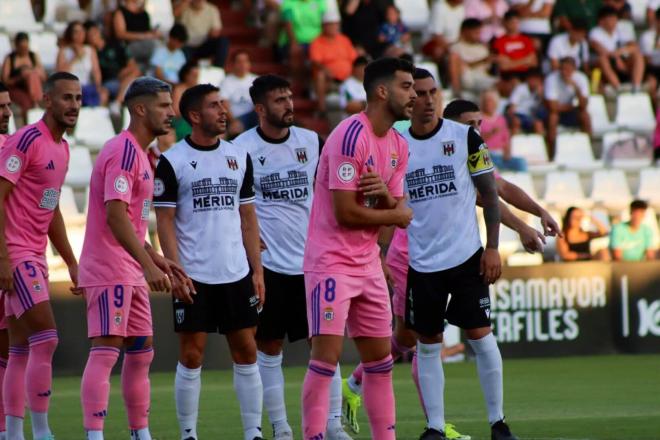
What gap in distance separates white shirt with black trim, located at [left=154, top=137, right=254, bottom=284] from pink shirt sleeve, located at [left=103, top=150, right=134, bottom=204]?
72cm

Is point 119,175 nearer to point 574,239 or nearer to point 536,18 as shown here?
point 574,239

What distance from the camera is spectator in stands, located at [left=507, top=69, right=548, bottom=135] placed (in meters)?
22.4

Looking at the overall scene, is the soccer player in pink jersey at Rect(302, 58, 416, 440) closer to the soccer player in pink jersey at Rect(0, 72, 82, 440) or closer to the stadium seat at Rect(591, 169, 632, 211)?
the soccer player in pink jersey at Rect(0, 72, 82, 440)

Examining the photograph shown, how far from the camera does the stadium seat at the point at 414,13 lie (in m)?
23.7

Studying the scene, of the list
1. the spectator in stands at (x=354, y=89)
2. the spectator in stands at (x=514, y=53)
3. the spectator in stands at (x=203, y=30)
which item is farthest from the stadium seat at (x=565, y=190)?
the spectator in stands at (x=203, y=30)

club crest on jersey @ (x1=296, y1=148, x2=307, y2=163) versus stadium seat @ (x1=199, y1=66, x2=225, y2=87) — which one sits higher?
stadium seat @ (x1=199, y1=66, x2=225, y2=87)

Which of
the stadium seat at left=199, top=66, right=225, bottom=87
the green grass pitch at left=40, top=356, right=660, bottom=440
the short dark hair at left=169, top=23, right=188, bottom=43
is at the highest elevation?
the short dark hair at left=169, top=23, right=188, bottom=43

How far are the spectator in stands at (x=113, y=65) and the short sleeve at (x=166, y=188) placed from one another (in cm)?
990

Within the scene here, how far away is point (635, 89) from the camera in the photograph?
77.7 ft

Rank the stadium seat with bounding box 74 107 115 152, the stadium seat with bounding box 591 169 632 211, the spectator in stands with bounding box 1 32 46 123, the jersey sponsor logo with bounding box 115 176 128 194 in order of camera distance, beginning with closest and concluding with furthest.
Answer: the jersey sponsor logo with bounding box 115 176 128 194 < the spectator in stands with bounding box 1 32 46 123 < the stadium seat with bounding box 74 107 115 152 < the stadium seat with bounding box 591 169 632 211

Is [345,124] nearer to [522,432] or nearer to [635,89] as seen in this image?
[522,432]

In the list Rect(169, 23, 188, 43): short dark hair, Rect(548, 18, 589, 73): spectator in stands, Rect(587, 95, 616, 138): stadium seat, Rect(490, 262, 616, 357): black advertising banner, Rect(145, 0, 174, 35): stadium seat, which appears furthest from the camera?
Rect(548, 18, 589, 73): spectator in stands

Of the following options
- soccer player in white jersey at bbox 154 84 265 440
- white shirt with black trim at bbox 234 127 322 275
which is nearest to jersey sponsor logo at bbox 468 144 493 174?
white shirt with black trim at bbox 234 127 322 275

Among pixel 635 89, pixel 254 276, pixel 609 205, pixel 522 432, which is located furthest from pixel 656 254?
pixel 254 276
